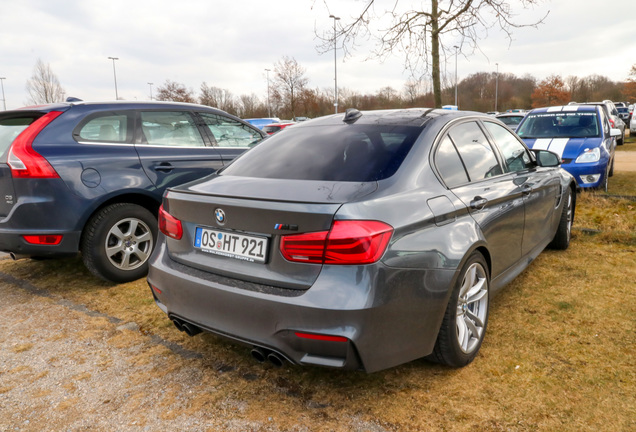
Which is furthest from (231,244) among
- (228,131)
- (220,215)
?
(228,131)

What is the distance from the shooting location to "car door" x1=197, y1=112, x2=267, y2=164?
203 inches

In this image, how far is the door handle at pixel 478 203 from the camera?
2748mm

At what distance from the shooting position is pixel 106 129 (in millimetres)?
4320

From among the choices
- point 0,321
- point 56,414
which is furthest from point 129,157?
point 56,414

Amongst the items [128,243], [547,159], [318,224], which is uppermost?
[547,159]

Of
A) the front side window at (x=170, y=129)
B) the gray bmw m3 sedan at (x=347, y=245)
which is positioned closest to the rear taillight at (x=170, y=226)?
the gray bmw m3 sedan at (x=347, y=245)

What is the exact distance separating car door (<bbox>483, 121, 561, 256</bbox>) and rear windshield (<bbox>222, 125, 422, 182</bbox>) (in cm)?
115

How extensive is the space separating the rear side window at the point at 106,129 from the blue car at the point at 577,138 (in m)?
6.28

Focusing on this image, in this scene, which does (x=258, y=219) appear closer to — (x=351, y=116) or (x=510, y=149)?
(x=351, y=116)

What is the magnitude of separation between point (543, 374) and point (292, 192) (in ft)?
5.61

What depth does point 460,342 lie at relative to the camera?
267 centimetres

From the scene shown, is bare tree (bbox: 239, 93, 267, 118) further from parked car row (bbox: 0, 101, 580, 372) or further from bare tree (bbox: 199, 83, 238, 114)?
parked car row (bbox: 0, 101, 580, 372)

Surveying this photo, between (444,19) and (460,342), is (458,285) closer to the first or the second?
(460,342)

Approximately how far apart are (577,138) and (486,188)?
6425mm
